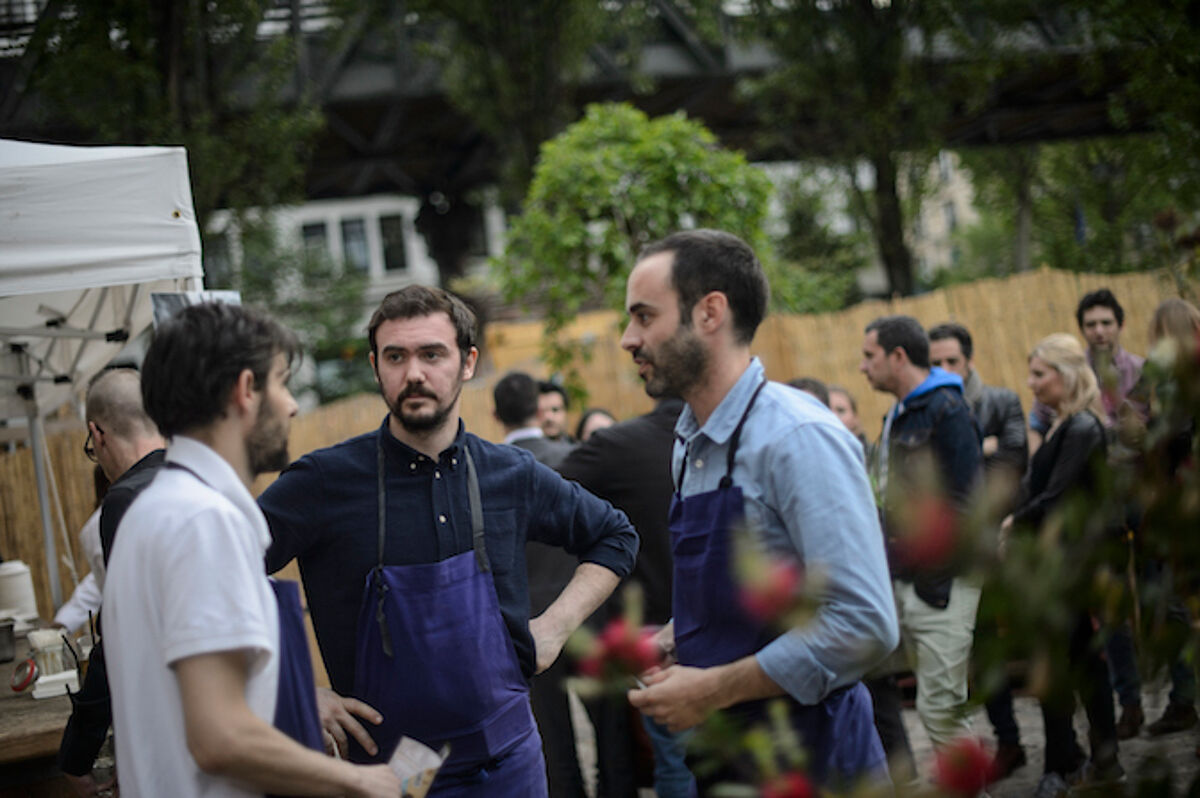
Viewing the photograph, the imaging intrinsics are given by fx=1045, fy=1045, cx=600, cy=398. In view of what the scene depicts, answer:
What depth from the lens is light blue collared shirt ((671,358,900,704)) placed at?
200 cm

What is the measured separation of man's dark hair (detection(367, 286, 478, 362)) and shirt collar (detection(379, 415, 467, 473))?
0.76 feet

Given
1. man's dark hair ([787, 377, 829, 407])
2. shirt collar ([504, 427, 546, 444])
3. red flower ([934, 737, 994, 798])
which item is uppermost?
man's dark hair ([787, 377, 829, 407])

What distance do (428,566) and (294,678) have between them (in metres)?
0.63

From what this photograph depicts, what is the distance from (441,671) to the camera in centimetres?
245

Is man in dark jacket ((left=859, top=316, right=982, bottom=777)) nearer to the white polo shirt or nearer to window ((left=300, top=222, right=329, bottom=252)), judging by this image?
the white polo shirt

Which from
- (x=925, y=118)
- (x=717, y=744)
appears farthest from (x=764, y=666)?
(x=925, y=118)

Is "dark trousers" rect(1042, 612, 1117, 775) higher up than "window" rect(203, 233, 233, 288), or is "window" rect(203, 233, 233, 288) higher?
"window" rect(203, 233, 233, 288)

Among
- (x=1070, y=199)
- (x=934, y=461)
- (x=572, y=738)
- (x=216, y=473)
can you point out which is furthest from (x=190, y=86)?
(x=1070, y=199)

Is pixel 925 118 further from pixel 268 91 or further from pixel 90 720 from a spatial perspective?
pixel 90 720

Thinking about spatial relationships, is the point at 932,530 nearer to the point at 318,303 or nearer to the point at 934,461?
the point at 934,461

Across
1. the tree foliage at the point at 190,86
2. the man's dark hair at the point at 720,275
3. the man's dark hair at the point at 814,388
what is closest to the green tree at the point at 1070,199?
the tree foliage at the point at 190,86

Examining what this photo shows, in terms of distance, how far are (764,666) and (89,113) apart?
9782mm

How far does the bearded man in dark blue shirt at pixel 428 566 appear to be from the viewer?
2453 mm

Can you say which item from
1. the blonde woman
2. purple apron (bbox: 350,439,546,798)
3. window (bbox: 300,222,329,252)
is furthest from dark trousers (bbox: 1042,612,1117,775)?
window (bbox: 300,222,329,252)
